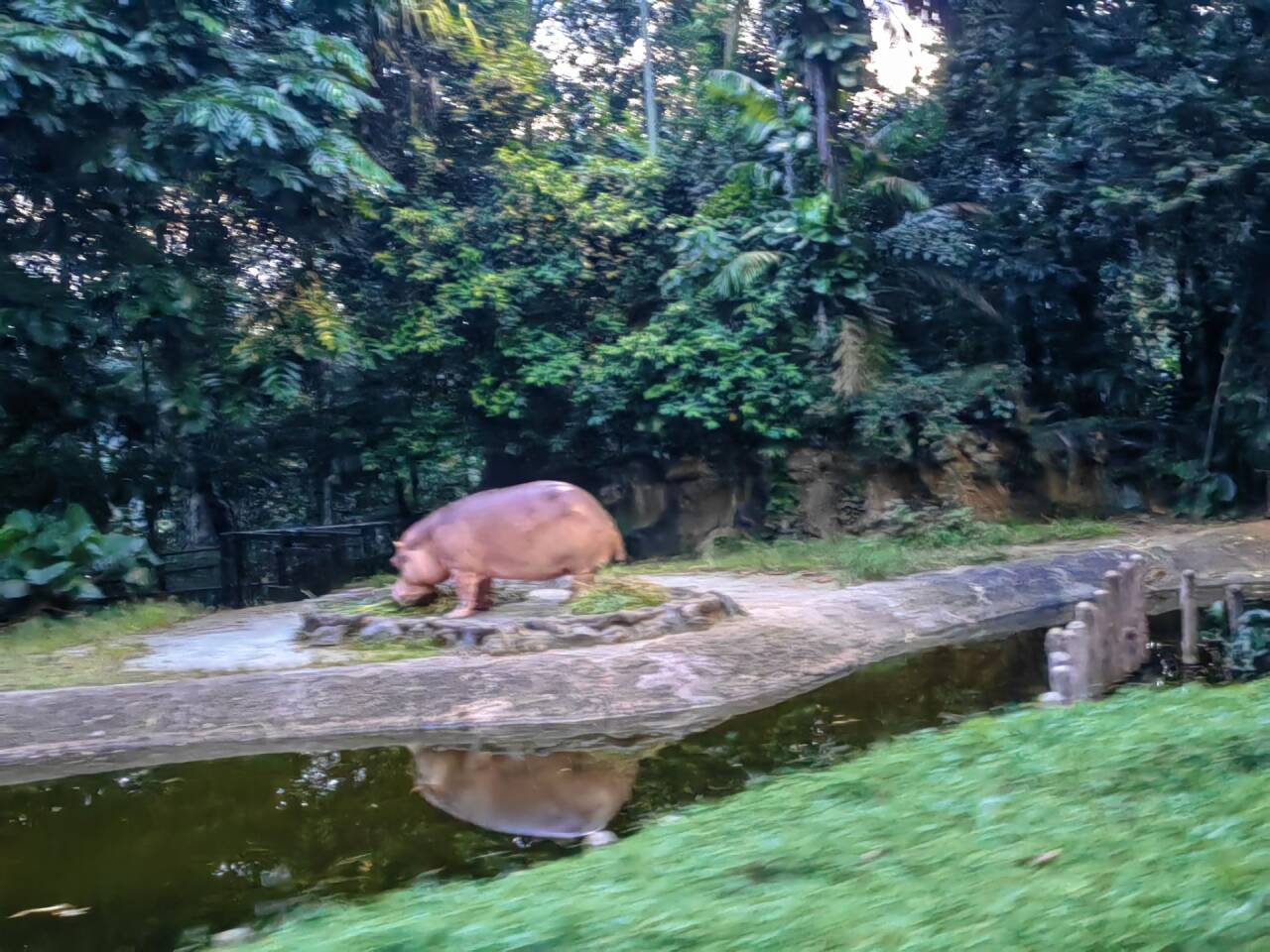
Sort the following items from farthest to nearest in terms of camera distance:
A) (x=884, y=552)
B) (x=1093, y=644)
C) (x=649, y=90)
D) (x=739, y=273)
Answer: (x=649, y=90) < (x=739, y=273) < (x=884, y=552) < (x=1093, y=644)

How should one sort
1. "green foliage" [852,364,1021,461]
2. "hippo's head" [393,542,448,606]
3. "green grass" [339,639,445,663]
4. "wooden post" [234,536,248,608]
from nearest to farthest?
"green grass" [339,639,445,663] < "hippo's head" [393,542,448,606] < "wooden post" [234,536,248,608] < "green foliage" [852,364,1021,461]

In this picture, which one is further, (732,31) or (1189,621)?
(732,31)

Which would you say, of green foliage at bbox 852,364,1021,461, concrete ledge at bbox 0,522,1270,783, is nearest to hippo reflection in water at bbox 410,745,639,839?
concrete ledge at bbox 0,522,1270,783

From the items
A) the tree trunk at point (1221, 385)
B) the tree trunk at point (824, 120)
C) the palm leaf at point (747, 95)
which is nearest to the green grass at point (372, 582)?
the tree trunk at point (824, 120)

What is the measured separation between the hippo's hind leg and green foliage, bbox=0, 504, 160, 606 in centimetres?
467

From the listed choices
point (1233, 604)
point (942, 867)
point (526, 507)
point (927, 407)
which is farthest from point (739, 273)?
point (942, 867)

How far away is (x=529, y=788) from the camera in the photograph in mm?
7844

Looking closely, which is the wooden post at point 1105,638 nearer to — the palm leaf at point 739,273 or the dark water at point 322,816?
the dark water at point 322,816

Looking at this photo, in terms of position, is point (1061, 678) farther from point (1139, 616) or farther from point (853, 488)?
point (853, 488)

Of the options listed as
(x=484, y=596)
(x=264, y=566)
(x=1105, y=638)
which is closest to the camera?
(x=1105, y=638)

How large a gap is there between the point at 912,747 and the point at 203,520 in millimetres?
15970

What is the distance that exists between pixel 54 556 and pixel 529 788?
7717 mm

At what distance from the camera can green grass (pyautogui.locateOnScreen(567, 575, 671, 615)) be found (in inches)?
434

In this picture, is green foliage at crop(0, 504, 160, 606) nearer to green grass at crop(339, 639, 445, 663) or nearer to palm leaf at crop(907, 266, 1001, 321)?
green grass at crop(339, 639, 445, 663)
